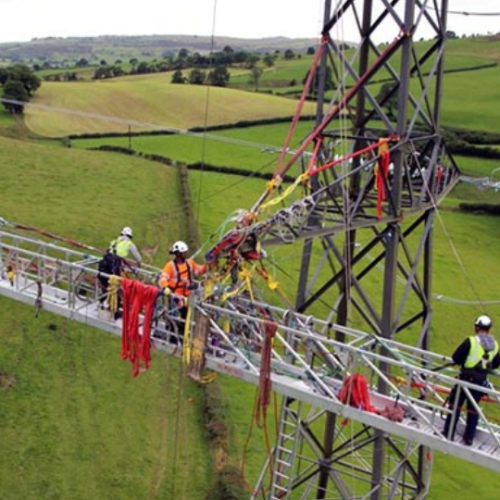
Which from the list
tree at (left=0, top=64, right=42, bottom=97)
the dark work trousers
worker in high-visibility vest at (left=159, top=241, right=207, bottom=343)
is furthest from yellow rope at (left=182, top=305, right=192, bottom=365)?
tree at (left=0, top=64, right=42, bottom=97)

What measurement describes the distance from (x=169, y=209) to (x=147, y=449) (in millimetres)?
24347

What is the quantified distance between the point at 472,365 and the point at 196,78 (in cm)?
9928

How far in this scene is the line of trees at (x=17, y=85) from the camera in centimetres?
7406

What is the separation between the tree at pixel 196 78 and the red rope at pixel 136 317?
91.9 metres

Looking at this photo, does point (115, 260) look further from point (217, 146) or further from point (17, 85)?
point (17, 85)

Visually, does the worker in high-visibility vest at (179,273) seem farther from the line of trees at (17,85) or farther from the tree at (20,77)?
the tree at (20,77)

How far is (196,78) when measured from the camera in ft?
356

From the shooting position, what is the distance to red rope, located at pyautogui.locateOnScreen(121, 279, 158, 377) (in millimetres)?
16344

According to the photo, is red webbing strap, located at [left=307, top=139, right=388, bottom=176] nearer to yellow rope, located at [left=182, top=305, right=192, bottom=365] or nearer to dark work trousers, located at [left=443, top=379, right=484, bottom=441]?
yellow rope, located at [left=182, top=305, right=192, bottom=365]

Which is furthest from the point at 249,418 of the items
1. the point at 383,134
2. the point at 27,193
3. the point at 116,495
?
the point at 27,193

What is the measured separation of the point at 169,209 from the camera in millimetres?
48344

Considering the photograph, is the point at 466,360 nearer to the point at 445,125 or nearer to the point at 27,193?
the point at 27,193

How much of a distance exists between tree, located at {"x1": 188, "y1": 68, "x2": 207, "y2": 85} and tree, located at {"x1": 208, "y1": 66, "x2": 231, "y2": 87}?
6.17ft

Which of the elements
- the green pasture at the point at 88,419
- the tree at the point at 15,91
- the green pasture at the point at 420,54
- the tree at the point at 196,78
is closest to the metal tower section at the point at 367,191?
the green pasture at the point at 88,419
